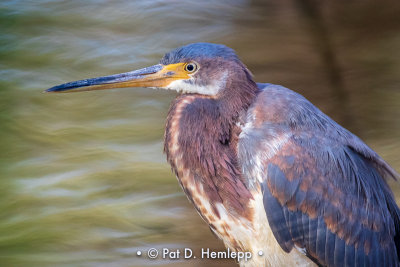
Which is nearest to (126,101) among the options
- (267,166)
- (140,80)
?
(140,80)

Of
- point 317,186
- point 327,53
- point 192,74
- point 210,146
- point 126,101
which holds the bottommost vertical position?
point 317,186

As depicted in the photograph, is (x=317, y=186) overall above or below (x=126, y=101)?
below

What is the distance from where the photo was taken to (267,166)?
8.11 feet

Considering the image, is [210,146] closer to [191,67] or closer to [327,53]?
[191,67]

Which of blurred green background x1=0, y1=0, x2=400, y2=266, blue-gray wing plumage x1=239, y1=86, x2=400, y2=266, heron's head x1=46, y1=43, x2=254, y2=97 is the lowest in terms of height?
blue-gray wing plumage x1=239, y1=86, x2=400, y2=266

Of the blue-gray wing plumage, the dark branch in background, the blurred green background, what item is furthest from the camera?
the dark branch in background

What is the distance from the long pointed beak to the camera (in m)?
2.54

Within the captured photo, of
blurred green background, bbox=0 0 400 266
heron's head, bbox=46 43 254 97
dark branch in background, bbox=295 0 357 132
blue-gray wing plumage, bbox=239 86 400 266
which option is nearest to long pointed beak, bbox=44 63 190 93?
heron's head, bbox=46 43 254 97

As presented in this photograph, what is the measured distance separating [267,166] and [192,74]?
467 millimetres

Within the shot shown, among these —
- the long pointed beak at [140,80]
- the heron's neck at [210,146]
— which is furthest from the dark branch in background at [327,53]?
the long pointed beak at [140,80]

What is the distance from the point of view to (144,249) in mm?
3752

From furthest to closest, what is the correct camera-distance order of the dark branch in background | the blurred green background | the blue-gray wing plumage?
the dark branch in background
the blurred green background
the blue-gray wing plumage

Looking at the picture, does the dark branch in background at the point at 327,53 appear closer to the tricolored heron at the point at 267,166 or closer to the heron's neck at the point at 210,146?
the tricolored heron at the point at 267,166

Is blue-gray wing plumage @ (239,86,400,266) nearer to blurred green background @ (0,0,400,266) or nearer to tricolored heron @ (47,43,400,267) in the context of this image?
tricolored heron @ (47,43,400,267)
